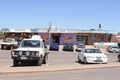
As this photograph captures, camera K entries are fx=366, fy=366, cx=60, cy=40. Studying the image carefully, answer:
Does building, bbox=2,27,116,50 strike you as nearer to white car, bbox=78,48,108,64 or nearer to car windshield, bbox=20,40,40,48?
white car, bbox=78,48,108,64

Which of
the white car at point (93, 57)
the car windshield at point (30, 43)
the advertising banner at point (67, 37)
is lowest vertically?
the white car at point (93, 57)

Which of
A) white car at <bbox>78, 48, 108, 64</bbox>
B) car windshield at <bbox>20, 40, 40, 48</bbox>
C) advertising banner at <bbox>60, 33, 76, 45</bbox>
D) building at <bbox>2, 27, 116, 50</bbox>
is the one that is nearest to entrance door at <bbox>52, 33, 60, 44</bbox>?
building at <bbox>2, 27, 116, 50</bbox>

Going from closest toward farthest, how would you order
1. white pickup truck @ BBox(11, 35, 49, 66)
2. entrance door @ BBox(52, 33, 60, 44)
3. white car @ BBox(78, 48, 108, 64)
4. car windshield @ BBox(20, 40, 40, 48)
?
white pickup truck @ BBox(11, 35, 49, 66) < car windshield @ BBox(20, 40, 40, 48) < white car @ BBox(78, 48, 108, 64) < entrance door @ BBox(52, 33, 60, 44)

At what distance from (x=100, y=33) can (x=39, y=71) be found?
269 ft

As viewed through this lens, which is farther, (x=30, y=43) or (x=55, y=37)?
(x=55, y=37)

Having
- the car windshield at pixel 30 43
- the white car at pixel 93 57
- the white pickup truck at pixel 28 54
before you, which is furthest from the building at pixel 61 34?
the white pickup truck at pixel 28 54

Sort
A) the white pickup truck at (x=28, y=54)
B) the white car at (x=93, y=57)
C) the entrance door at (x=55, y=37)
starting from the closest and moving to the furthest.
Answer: the white pickup truck at (x=28, y=54) < the white car at (x=93, y=57) < the entrance door at (x=55, y=37)

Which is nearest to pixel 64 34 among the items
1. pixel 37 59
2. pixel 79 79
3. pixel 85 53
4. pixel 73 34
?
pixel 73 34

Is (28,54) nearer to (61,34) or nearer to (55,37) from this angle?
(61,34)

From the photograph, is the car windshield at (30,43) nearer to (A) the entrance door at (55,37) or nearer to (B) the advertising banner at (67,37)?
(B) the advertising banner at (67,37)

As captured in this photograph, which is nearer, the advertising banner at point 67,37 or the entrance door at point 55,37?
the advertising banner at point 67,37

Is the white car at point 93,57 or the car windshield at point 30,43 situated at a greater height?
the car windshield at point 30,43

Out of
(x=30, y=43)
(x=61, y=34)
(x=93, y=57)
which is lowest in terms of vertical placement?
(x=93, y=57)

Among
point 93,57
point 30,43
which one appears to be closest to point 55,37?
point 93,57
